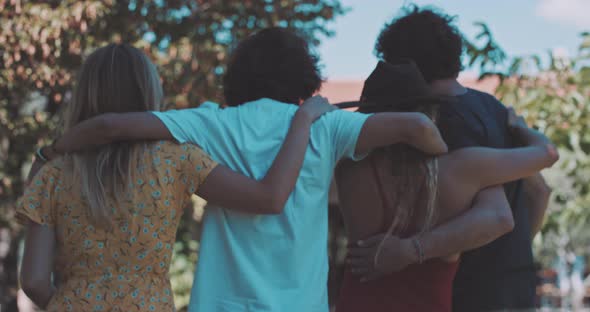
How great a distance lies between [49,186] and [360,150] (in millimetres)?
855

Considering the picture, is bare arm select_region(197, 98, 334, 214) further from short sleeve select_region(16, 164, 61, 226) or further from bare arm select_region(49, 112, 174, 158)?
short sleeve select_region(16, 164, 61, 226)

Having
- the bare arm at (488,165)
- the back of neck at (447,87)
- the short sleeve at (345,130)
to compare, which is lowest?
the bare arm at (488,165)

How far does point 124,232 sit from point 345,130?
2.14ft

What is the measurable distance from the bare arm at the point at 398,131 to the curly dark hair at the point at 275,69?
0.25 meters

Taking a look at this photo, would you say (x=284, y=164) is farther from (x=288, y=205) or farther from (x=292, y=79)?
(x=292, y=79)

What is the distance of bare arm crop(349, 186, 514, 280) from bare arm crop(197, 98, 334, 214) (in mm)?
337

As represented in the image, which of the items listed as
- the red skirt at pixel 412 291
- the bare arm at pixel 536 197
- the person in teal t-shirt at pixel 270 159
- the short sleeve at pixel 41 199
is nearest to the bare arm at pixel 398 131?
the person in teal t-shirt at pixel 270 159

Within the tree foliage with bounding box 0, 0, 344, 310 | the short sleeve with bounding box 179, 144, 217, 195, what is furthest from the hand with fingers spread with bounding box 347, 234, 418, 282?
the tree foliage with bounding box 0, 0, 344, 310

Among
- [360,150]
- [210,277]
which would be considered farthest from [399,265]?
[210,277]

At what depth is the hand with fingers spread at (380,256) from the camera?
201 centimetres

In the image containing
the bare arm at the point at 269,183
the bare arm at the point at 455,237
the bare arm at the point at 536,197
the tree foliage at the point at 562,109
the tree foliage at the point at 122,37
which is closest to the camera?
the bare arm at the point at 269,183

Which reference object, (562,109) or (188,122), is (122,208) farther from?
(562,109)

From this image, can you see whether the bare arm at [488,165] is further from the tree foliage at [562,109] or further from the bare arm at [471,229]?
the tree foliage at [562,109]

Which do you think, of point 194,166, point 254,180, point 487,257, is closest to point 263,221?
point 254,180
